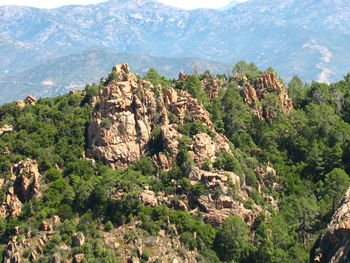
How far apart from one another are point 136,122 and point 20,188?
2589cm

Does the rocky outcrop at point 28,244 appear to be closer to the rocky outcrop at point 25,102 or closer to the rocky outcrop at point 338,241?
the rocky outcrop at point 338,241

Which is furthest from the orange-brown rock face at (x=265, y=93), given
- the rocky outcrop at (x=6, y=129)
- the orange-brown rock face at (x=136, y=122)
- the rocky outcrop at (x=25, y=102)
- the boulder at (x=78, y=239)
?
the boulder at (x=78, y=239)

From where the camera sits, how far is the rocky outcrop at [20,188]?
3297 inches

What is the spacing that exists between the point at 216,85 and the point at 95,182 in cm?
5674

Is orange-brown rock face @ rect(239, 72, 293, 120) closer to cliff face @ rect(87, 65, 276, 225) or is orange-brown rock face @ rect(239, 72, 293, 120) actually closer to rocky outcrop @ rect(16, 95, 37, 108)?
cliff face @ rect(87, 65, 276, 225)

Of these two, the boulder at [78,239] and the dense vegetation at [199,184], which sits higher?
the dense vegetation at [199,184]

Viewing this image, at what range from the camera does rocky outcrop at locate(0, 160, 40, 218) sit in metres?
83.8

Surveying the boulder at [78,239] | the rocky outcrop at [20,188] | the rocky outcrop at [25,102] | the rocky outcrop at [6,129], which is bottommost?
the boulder at [78,239]

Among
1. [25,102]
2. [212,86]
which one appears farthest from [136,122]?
[212,86]

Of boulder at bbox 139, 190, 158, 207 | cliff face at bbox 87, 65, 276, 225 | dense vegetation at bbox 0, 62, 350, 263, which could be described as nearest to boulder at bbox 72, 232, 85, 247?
dense vegetation at bbox 0, 62, 350, 263

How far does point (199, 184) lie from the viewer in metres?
85.1

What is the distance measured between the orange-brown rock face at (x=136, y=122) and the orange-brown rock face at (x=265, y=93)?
22.0 meters

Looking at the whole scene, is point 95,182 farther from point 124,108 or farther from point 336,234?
point 336,234

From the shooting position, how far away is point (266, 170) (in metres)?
98.9
